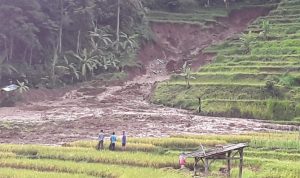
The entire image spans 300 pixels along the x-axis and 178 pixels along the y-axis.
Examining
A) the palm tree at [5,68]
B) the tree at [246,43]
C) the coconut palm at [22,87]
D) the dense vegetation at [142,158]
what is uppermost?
the tree at [246,43]

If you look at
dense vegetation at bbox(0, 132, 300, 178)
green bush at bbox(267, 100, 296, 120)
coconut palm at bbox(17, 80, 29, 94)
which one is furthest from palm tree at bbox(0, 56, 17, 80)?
green bush at bbox(267, 100, 296, 120)

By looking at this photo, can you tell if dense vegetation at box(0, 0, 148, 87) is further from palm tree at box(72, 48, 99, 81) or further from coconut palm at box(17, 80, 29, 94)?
coconut palm at box(17, 80, 29, 94)

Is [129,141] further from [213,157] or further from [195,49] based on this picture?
[195,49]

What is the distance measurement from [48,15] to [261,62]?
20.2m

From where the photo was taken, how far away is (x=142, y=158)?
23.1 metres

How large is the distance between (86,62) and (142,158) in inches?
1047

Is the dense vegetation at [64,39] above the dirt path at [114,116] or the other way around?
above

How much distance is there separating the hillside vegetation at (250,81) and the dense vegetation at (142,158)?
841cm

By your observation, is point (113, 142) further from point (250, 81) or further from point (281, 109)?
point (250, 81)

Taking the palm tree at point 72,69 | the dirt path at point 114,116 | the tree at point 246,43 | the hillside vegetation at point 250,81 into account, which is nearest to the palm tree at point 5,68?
the dirt path at point 114,116

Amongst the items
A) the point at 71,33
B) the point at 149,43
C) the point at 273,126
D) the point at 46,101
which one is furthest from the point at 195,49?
the point at 273,126

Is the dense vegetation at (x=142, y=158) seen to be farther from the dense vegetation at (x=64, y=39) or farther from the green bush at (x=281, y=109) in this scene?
the dense vegetation at (x=64, y=39)

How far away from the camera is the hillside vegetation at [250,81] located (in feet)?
121

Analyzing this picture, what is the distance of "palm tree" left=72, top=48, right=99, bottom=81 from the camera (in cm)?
4825
